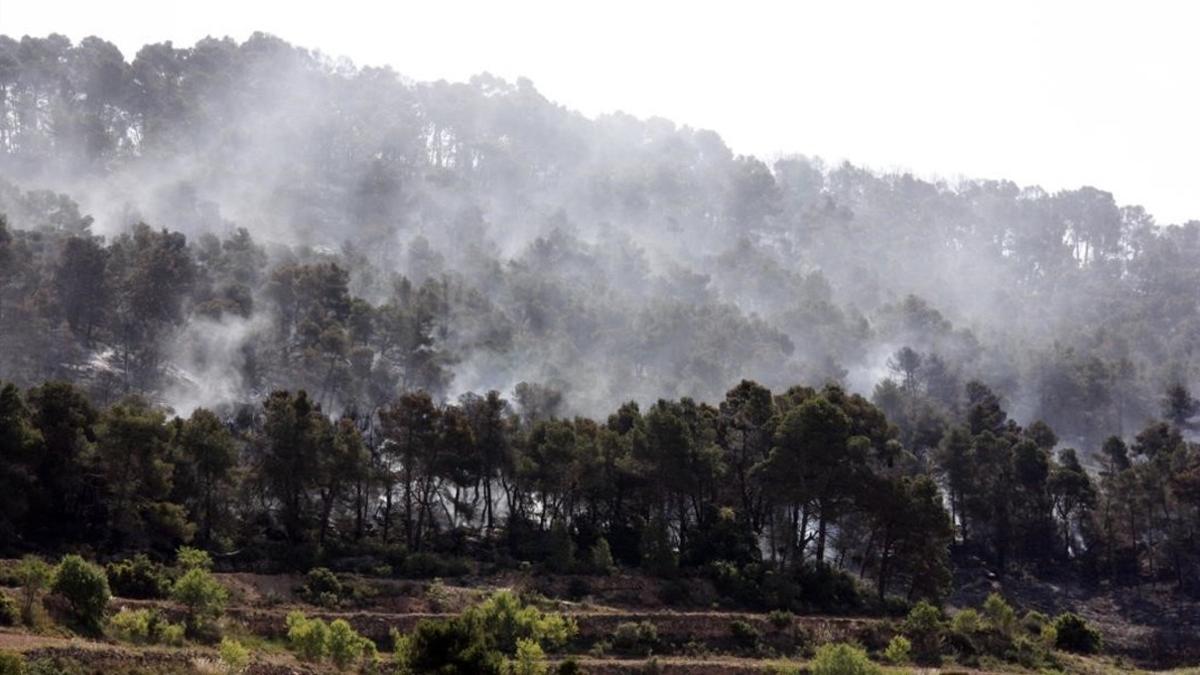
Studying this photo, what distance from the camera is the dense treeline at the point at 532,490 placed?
44.5m

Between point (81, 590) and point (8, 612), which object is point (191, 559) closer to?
point (81, 590)

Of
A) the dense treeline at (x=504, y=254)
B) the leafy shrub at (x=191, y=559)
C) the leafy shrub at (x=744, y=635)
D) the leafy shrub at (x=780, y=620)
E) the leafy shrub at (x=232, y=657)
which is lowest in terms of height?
the leafy shrub at (x=232, y=657)

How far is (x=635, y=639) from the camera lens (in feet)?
134

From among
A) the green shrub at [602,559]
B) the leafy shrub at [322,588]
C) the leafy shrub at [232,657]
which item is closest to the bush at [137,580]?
the leafy shrub at [322,588]

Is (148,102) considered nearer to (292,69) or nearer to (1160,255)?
(292,69)

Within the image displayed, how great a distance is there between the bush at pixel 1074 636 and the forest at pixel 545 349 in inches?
198

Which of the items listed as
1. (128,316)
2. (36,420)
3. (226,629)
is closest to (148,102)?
(128,316)

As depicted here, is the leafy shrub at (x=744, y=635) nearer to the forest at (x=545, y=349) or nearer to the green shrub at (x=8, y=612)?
the forest at (x=545, y=349)

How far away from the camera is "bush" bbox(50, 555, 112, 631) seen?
33062 millimetres

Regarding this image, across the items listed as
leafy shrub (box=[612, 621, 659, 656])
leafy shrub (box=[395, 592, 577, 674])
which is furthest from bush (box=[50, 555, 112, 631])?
leafy shrub (box=[612, 621, 659, 656])

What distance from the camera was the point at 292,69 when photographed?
144m

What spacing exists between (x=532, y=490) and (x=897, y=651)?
18.1 m

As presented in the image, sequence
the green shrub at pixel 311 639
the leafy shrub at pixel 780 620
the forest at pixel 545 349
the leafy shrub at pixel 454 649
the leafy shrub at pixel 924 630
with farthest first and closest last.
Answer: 1. the forest at pixel 545 349
2. the leafy shrub at pixel 924 630
3. the leafy shrub at pixel 780 620
4. the green shrub at pixel 311 639
5. the leafy shrub at pixel 454 649

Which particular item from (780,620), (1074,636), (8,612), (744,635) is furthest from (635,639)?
(1074,636)
